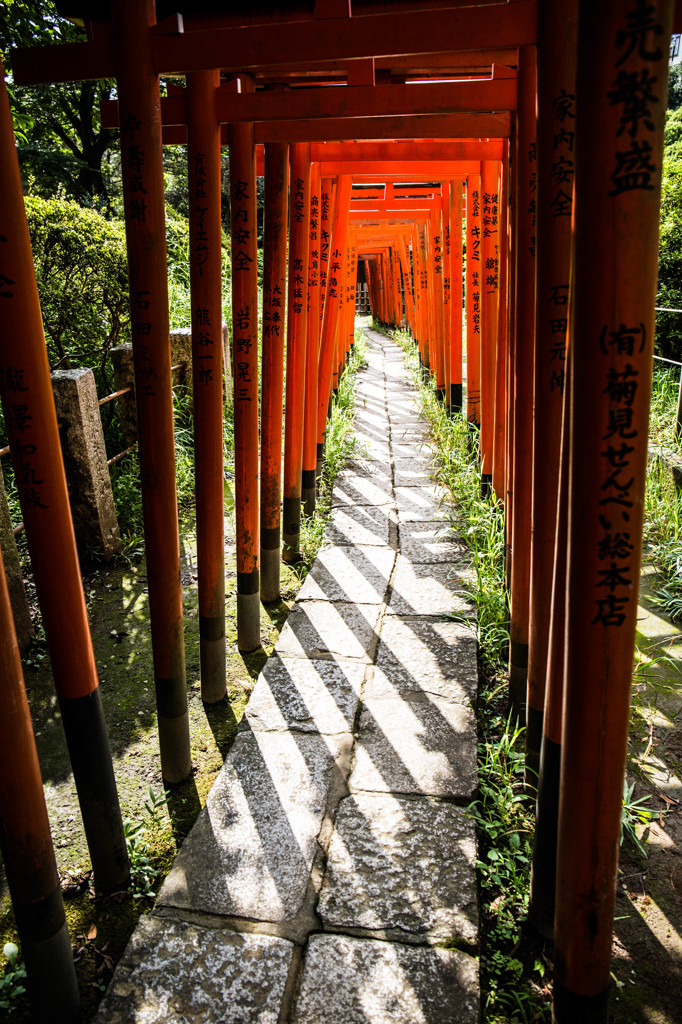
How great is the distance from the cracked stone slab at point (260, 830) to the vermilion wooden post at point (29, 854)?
39cm

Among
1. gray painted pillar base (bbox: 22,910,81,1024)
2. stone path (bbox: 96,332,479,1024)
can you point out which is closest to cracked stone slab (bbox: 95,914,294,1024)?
stone path (bbox: 96,332,479,1024)

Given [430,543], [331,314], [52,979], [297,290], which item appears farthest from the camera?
[331,314]

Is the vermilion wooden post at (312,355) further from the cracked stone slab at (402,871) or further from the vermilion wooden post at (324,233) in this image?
the cracked stone slab at (402,871)

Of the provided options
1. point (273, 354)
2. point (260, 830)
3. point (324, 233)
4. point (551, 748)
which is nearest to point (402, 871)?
point (260, 830)

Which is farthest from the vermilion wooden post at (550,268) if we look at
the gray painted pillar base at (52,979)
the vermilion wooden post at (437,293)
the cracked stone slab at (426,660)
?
the vermilion wooden post at (437,293)

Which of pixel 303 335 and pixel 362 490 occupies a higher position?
pixel 303 335

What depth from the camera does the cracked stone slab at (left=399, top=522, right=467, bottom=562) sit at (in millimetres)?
4828

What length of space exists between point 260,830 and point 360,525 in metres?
3.20

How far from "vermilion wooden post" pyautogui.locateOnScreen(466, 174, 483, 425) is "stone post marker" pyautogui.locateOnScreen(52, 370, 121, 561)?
3.03 meters

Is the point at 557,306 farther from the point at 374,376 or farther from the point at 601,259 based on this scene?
the point at 374,376

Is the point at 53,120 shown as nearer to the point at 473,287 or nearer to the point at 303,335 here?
the point at 473,287

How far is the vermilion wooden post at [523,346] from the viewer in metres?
2.56

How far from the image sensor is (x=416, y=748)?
2861 millimetres

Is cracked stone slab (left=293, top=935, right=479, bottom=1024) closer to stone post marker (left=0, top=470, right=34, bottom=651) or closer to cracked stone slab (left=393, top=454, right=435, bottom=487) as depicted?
stone post marker (left=0, top=470, right=34, bottom=651)
